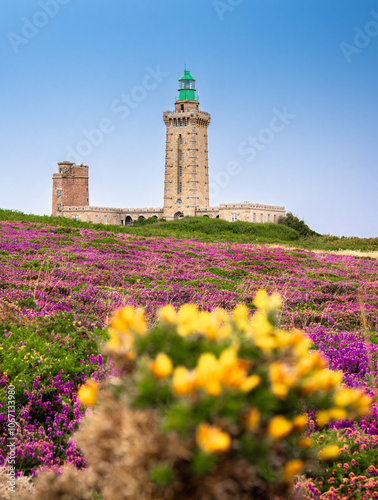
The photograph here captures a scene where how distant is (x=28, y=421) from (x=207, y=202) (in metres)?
78.5

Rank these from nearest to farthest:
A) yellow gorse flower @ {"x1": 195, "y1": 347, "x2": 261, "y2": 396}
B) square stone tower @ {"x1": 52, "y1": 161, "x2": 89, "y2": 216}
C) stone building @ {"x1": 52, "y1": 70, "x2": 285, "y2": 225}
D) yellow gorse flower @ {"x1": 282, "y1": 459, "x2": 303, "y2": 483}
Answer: yellow gorse flower @ {"x1": 195, "y1": 347, "x2": 261, "y2": 396} → yellow gorse flower @ {"x1": 282, "y1": 459, "x2": 303, "y2": 483} → stone building @ {"x1": 52, "y1": 70, "x2": 285, "y2": 225} → square stone tower @ {"x1": 52, "y1": 161, "x2": 89, "y2": 216}

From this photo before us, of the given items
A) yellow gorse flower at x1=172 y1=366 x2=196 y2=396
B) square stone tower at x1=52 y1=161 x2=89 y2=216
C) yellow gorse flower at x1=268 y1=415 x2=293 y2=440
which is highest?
square stone tower at x1=52 y1=161 x2=89 y2=216

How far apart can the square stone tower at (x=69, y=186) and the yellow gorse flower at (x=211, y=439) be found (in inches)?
3398

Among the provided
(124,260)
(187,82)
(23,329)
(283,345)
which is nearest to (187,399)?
(283,345)

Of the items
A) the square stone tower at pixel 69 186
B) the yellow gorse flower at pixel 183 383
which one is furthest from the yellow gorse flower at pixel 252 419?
the square stone tower at pixel 69 186

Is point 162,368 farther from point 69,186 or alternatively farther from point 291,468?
point 69,186

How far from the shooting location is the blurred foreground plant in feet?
6.37

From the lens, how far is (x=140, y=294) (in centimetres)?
1097

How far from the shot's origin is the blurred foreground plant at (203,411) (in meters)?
1.94

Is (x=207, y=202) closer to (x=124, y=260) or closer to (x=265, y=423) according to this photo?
(x=124, y=260)

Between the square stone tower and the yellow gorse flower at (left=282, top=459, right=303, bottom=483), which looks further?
the square stone tower

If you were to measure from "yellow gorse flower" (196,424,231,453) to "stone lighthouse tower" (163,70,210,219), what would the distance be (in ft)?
258

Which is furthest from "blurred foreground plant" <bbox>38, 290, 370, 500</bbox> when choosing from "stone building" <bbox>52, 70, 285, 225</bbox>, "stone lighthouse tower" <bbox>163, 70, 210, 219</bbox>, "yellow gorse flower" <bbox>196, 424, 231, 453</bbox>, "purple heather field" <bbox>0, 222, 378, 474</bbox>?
"stone lighthouse tower" <bbox>163, 70, 210, 219</bbox>

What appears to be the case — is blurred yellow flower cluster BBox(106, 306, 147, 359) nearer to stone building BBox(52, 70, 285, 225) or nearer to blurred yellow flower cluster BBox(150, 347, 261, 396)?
blurred yellow flower cluster BBox(150, 347, 261, 396)
